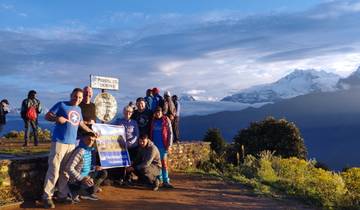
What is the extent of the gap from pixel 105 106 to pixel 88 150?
3095 millimetres

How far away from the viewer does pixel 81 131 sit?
9.87m

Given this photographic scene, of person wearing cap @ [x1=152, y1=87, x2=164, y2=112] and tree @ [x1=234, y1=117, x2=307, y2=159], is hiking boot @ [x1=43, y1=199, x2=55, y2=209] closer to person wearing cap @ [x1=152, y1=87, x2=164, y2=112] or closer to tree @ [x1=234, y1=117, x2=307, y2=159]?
person wearing cap @ [x1=152, y1=87, x2=164, y2=112]

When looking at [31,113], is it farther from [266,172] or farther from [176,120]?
[266,172]

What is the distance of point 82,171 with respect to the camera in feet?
31.9

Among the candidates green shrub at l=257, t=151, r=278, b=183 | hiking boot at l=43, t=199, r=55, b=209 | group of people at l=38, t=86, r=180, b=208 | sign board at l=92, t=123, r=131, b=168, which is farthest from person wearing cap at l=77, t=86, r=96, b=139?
green shrub at l=257, t=151, r=278, b=183

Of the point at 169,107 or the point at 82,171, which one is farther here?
the point at 169,107

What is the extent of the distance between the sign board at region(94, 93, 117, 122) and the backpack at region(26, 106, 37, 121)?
3.01m

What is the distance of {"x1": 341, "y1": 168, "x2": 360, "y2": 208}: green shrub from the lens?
1275 centimetres

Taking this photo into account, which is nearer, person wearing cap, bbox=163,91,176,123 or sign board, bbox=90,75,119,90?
sign board, bbox=90,75,119,90

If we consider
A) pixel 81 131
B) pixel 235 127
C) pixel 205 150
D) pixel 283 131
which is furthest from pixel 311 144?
pixel 81 131

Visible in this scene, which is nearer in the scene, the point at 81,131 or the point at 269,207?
the point at 81,131

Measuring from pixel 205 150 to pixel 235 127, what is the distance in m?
159

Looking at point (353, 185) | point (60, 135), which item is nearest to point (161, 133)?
point (60, 135)

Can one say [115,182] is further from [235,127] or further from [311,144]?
[235,127]
